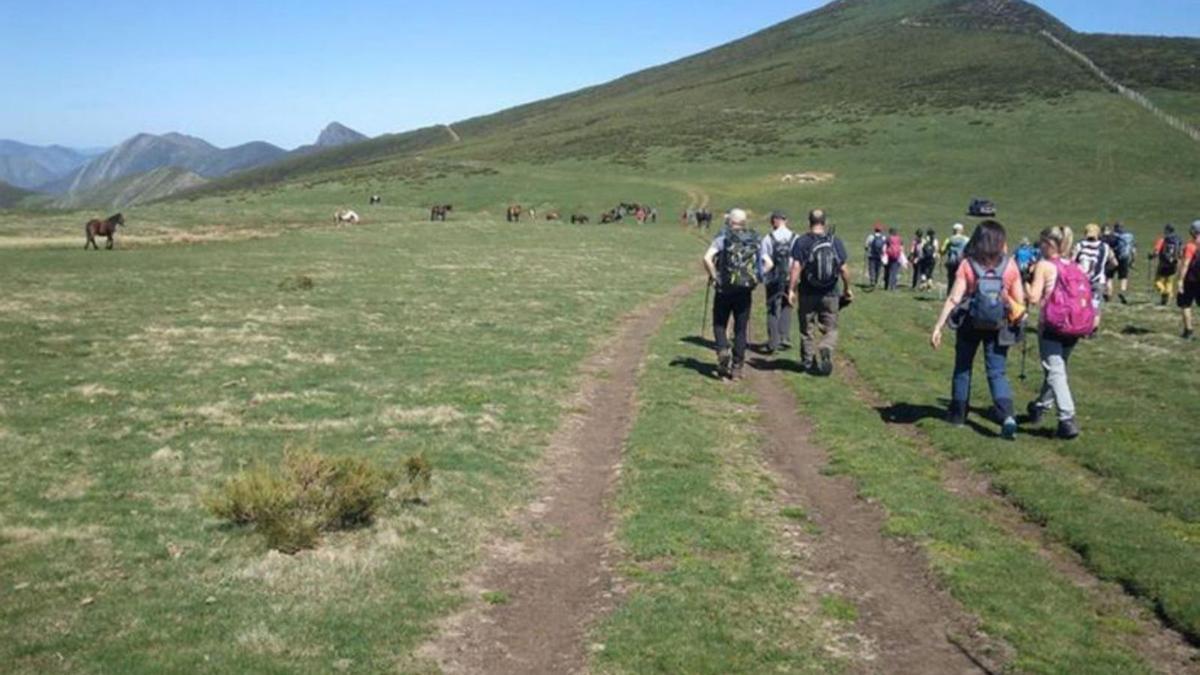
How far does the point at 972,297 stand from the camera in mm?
13078

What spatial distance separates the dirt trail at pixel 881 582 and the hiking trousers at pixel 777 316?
826cm

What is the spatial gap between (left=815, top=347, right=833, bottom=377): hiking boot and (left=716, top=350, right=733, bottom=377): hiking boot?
6.40 feet

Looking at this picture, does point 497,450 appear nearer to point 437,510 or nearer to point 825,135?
point 437,510

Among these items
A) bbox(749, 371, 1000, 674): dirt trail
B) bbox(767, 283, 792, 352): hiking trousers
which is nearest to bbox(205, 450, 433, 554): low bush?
bbox(749, 371, 1000, 674): dirt trail

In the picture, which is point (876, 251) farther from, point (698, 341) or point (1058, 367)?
point (1058, 367)

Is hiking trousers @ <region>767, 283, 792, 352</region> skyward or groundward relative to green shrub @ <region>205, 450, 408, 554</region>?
skyward

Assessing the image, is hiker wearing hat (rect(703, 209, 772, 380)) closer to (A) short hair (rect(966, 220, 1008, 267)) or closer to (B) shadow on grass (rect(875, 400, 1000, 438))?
(B) shadow on grass (rect(875, 400, 1000, 438))

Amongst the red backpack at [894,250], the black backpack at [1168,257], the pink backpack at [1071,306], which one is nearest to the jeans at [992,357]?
the pink backpack at [1071,306]

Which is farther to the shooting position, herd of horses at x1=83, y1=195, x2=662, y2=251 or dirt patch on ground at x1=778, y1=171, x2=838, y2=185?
dirt patch on ground at x1=778, y1=171, x2=838, y2=185

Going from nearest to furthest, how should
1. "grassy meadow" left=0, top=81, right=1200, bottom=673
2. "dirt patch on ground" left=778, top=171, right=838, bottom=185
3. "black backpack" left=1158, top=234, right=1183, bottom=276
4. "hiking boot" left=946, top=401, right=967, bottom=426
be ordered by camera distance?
"grassy meadow" left=0, top=81, right=1200, bottom=673 < "hiking boot" left=946, top=401, right=967, bottom=426 < "black backpack" left=1158, top=234, right=1183, bottom=276 < "dirt patch on ground" left=778, top=171, right=838, bottom=185

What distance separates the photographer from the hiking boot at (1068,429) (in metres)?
13.6

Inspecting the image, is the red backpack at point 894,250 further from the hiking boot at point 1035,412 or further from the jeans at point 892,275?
the hiking boot at point 1035,412

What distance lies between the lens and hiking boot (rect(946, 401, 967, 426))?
558 inches

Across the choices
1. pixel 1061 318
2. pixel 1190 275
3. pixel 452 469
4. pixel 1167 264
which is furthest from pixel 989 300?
pixel 1167 264
